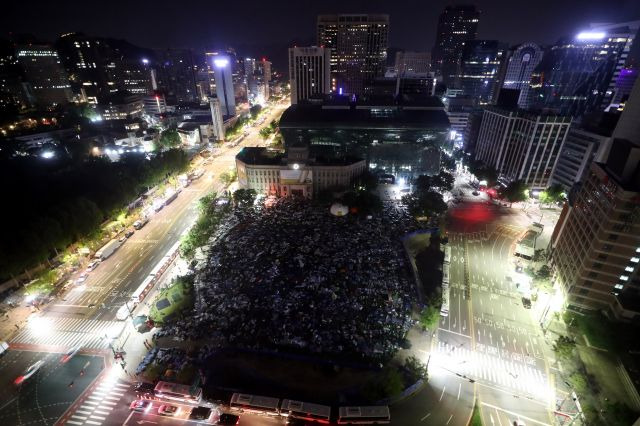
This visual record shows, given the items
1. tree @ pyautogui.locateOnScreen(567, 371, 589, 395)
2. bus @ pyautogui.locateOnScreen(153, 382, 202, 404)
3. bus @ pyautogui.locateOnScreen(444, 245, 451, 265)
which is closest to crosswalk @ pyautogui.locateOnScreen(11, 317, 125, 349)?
bus @ pyautogui.locateOnScreen(153, 382, 202, 404)

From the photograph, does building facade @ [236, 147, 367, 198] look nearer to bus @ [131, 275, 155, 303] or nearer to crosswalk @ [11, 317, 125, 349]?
bus @ [131, 275, 155, 303]

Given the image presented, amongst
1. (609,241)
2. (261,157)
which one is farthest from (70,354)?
(609,241)

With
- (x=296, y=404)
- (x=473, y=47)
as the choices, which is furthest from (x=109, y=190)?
(x=473, y=47)

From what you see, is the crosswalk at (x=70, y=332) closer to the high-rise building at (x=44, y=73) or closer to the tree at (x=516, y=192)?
the tree at (x=516, y=192)

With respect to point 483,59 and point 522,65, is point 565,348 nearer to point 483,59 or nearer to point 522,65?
point 522,65

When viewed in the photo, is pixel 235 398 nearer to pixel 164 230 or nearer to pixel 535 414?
pixel 535 414

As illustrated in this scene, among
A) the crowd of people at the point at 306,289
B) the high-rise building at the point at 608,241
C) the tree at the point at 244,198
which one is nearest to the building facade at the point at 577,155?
the high-rise building at the point at 608,241
